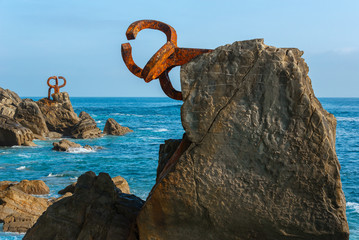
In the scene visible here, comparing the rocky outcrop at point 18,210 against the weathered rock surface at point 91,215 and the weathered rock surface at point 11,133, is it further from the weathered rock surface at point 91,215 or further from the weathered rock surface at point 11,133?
the weathered rock surface at point 11,133

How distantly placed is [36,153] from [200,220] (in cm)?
1847

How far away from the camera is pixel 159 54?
3.95m

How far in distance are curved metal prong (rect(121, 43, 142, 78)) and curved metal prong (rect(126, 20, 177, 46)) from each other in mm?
102

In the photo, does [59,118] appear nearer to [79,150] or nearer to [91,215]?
[79,150]

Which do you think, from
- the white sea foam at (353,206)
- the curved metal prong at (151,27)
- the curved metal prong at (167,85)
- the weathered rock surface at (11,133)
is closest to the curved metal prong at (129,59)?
the curved metal prong at (151,27)

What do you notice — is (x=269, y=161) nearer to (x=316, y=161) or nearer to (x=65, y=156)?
(x=316, y=161)

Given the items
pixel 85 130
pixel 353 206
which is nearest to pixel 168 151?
pixel 353 206

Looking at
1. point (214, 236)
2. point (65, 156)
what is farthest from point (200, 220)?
point (65, 156)

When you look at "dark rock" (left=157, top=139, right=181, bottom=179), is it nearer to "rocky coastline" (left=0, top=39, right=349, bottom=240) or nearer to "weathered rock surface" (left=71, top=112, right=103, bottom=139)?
"rocky coastline" (left=0, top=39, right=349, bottom=240)

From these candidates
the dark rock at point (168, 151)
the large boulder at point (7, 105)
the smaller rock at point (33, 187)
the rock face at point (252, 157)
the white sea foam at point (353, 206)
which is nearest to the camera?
the rock face at point (252, 157)

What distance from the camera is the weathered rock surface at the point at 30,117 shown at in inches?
996

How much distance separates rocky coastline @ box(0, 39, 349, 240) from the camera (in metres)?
3.52

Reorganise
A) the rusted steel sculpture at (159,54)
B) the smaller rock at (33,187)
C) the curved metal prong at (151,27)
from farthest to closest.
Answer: the smaller rock at (33,187), the curved metal prong at (151,27), the rusted steel sculpture at (159,54)

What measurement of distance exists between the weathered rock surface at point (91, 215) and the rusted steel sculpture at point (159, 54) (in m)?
1.35
